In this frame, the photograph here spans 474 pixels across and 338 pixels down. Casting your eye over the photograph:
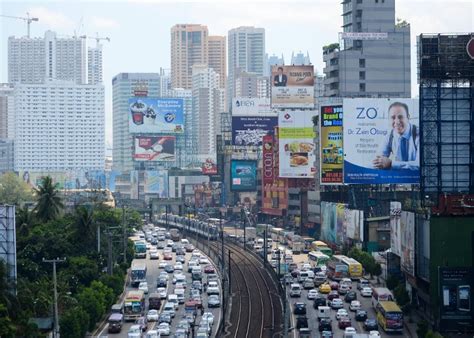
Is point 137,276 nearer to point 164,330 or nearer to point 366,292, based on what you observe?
point 366,292

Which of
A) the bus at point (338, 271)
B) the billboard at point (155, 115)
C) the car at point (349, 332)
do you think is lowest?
the car at point (349, 332)

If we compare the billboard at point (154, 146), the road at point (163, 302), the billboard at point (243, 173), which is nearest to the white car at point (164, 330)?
the road at point (163, 302)

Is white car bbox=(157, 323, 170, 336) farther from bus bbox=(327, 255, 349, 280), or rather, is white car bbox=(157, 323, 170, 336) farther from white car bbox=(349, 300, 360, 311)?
bus bbox=(327, 255, 349, 280)

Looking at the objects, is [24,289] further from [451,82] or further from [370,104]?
[370,104]

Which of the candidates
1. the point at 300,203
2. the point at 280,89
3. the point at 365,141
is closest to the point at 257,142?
the point at 280,89

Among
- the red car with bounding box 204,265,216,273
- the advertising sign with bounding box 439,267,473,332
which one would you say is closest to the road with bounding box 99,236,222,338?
the red car with bounding box 204,265,216,273

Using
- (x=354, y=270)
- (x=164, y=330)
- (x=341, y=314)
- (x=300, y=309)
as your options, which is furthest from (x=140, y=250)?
(x=164, y=330)

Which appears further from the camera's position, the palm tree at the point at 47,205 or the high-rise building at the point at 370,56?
the high-rise building at the point at 370,56

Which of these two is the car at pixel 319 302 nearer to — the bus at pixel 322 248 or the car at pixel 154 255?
the bus at pixel 322 248
